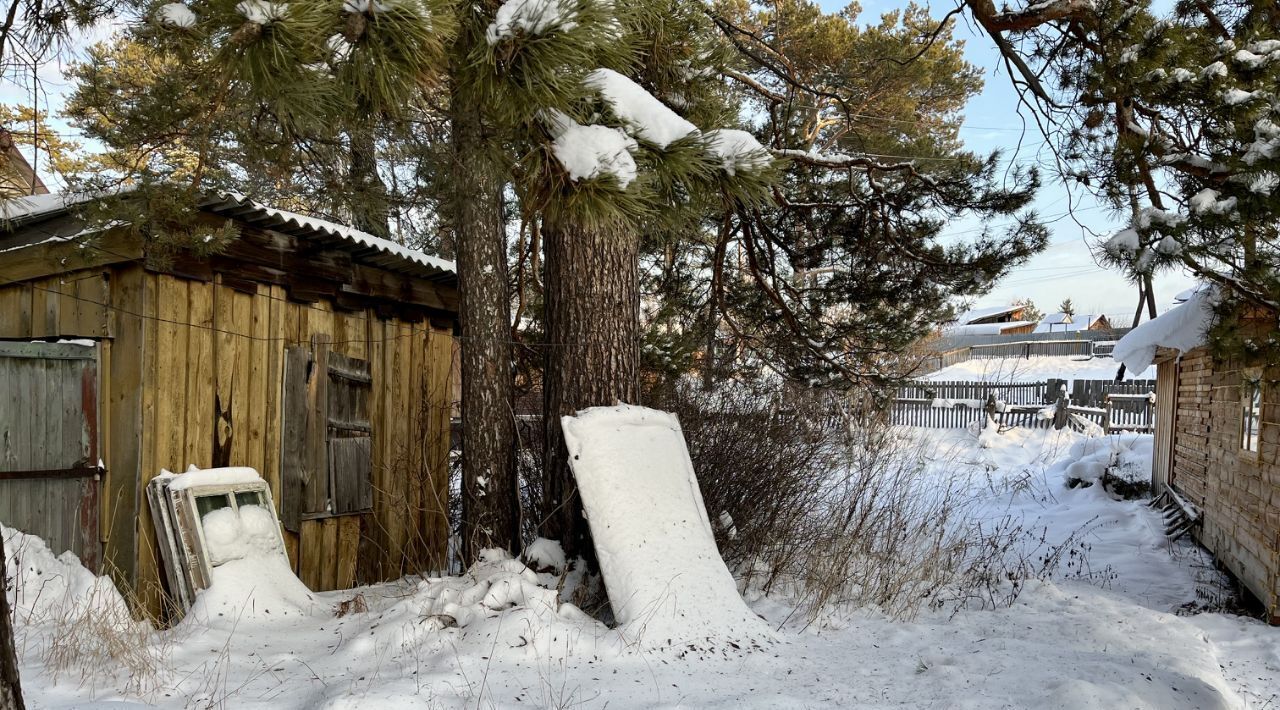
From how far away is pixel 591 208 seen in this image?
2883 mm

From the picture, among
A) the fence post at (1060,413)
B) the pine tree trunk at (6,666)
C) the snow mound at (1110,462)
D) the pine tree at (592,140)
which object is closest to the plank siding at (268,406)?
the pine tree at (592,140)

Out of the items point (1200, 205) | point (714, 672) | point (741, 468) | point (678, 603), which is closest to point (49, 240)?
point (678, 603)

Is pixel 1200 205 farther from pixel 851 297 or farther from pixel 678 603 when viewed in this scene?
pixel 851 297

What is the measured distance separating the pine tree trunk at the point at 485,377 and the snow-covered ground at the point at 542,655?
54 cm

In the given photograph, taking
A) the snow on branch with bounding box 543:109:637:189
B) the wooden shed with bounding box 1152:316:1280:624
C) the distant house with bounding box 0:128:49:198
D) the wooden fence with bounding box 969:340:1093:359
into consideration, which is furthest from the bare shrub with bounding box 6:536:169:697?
the wooden fence with bounding box 969:340:1093:359

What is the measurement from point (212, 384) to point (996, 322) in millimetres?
45350

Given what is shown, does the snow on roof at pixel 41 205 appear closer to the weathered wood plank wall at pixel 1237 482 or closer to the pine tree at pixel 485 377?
the pine tree at pixel 485 377

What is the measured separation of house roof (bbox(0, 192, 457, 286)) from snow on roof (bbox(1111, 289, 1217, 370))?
6.20 metres

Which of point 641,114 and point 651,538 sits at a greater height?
point 641,114

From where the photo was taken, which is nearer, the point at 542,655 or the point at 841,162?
the point at 542,655

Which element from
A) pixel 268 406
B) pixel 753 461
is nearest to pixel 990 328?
pixel 753 461

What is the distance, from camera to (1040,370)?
3058cm

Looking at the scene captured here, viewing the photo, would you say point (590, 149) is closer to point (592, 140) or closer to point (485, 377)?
point (592, 140)

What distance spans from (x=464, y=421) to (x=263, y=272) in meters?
1.65
